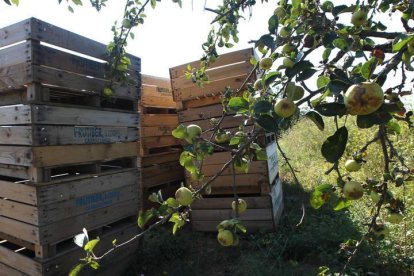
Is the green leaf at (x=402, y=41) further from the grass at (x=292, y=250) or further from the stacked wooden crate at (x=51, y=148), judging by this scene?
the stacked wooden crate at (x=51, y=148)

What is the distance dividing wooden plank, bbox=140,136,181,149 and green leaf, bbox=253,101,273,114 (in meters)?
3.47

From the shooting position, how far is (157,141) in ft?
14.1

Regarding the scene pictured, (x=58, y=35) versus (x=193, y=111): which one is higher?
(x=58, y=35)

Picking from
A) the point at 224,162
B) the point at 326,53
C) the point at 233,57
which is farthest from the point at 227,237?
the point at 233,57

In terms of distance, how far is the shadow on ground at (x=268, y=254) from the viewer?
9.03 ft

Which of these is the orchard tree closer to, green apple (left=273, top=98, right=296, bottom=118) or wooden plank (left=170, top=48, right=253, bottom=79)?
green apple (left=273, top=98, right=296, bottom=118)

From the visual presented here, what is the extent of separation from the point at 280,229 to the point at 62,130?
230cm

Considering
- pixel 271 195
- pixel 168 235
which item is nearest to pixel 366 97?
pixel 271 195

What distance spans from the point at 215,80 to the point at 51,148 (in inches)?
72.9

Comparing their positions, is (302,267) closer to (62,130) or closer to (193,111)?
(193,111)

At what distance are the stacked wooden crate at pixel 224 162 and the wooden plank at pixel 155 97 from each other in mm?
469

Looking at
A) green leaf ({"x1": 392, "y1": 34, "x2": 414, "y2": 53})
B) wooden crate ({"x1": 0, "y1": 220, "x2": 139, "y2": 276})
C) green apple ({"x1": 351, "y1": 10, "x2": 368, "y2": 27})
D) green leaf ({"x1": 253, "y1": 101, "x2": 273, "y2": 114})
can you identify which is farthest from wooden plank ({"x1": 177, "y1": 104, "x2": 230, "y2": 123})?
green leaf ({"x1": 392, "y1": 34, "x2": 414, "y2": 53})

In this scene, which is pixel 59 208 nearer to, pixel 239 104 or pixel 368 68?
pixel 239 104

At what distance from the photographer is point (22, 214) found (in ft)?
7.95
